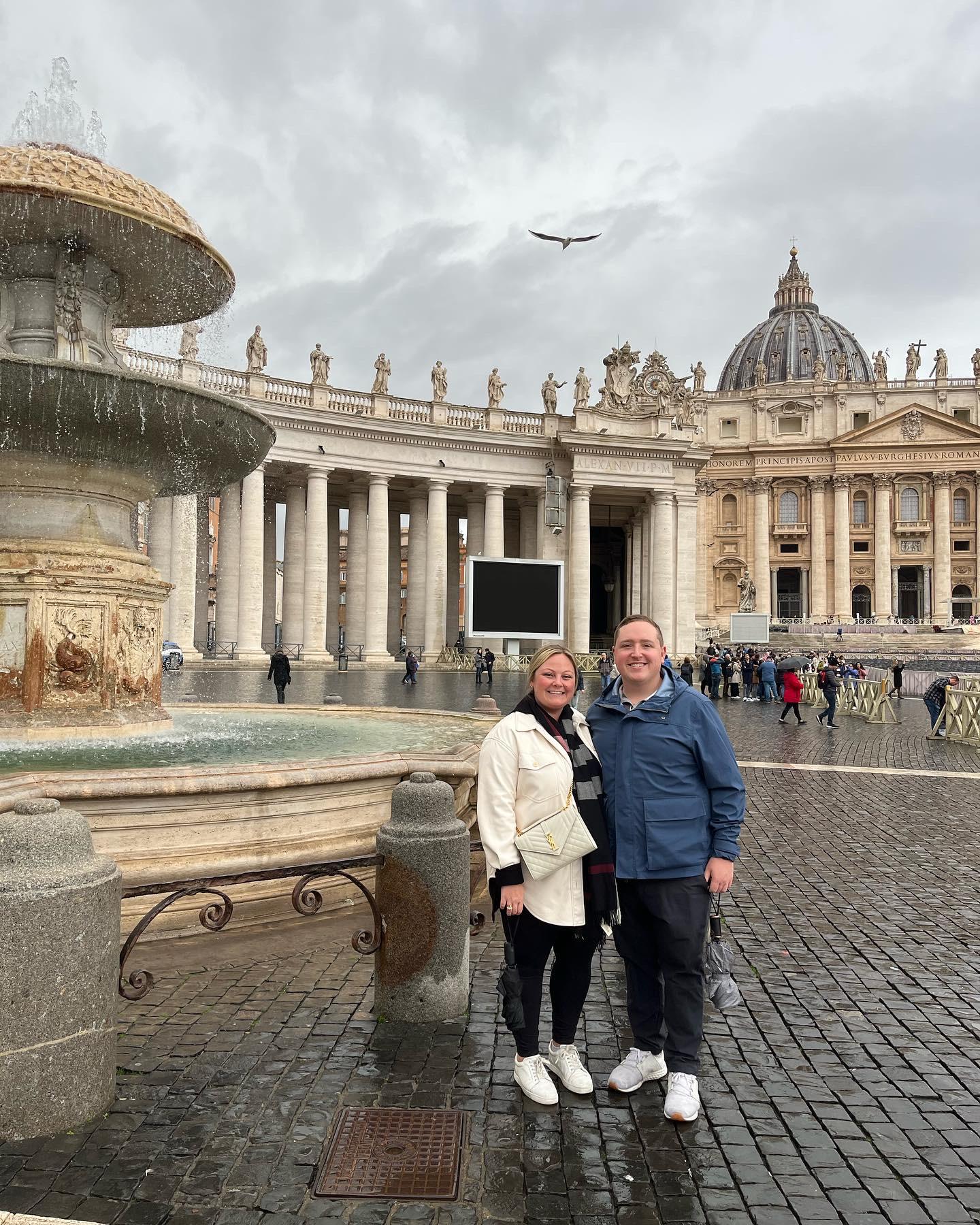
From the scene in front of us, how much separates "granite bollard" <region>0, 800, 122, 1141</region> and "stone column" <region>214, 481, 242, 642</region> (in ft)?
129

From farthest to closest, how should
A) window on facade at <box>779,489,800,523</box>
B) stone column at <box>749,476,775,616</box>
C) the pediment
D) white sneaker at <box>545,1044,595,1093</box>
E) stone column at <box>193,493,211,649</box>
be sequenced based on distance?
window on facade at <box>779,489,800,523</box>
stone column at <box>749,476,775,616</box>
the pediment
stone column at <box>193,493,211,649</box>
white sneaker at <box>545,1044,595,1093</box>

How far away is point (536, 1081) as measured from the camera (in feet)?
12.6

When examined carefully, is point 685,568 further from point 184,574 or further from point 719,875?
point 719,875

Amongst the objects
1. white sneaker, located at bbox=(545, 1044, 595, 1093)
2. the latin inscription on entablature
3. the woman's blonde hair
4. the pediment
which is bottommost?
white sneaker, located at bbox=(545, 1044, 595, 1093)

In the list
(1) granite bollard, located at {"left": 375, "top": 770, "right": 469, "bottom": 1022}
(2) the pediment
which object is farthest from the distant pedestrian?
(2) the pediment

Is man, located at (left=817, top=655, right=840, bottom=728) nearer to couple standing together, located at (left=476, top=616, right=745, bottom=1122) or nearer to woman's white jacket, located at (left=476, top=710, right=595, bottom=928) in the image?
couple standing together, located at (left=476, top=616, right=745, bottom=1122)

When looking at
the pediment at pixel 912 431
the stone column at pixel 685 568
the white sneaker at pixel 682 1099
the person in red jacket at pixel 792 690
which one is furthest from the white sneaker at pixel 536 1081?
the pediment at pixel 912 431

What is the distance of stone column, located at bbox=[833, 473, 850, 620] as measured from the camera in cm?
8906

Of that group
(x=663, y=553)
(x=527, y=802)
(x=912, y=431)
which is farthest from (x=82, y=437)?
(x=912, y=431)

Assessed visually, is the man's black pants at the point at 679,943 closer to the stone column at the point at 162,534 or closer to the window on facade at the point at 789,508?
the stone column at the point at 162,534

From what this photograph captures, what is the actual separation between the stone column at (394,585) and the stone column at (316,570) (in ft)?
23.1

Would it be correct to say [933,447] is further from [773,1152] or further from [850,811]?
[773,1152]

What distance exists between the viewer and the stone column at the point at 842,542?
89.1m

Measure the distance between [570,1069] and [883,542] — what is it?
9271cm
